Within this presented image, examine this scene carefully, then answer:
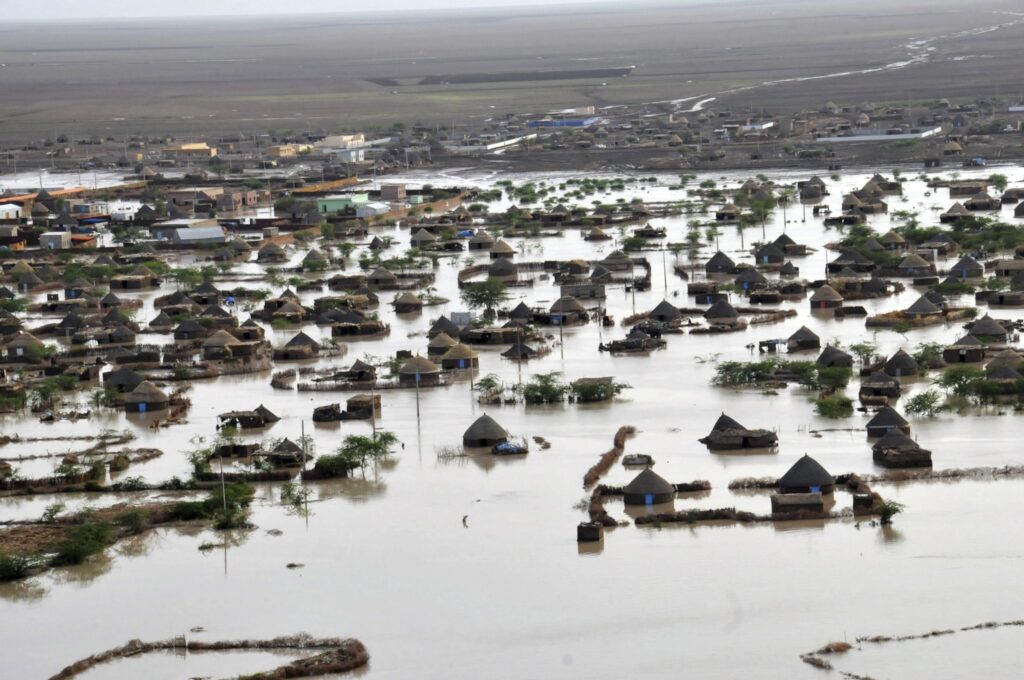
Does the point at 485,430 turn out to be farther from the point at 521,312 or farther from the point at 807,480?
the point at 521,312

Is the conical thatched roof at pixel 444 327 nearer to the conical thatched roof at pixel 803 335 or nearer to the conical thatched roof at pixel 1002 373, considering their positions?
the conical thatched roof at pixel 803 335

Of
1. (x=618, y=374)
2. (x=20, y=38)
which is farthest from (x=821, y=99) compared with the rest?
(x=20, y=38)

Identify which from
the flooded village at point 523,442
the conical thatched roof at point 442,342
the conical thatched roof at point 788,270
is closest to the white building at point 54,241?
the flooded village at point 523,442

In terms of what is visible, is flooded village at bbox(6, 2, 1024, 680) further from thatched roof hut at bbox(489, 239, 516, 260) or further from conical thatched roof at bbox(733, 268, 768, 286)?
thatched roof hut at bbox(489, 239, 516, 260)

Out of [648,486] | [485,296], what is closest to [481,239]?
[485,296]

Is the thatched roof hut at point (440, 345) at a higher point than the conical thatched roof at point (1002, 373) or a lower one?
higher
